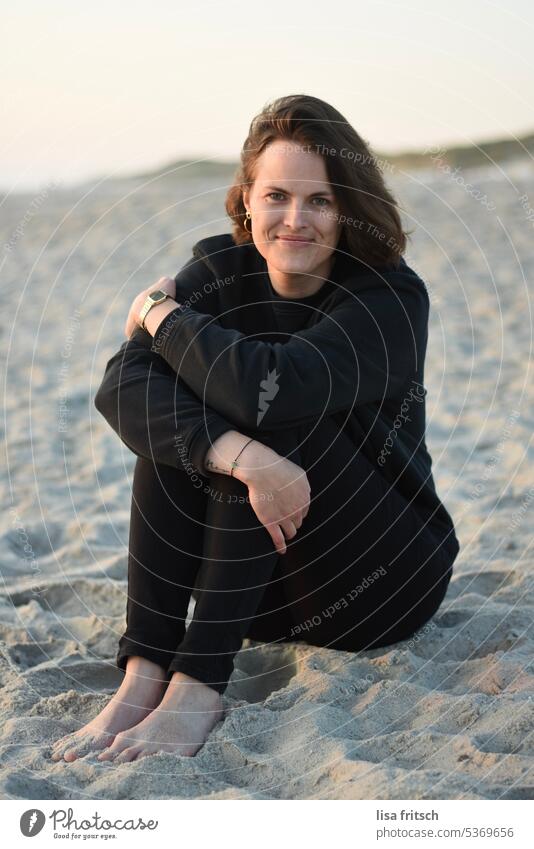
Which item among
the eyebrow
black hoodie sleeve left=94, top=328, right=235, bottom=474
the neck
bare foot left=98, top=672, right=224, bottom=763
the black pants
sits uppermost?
the eyebrow

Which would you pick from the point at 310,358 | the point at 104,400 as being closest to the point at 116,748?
the point at 104,400

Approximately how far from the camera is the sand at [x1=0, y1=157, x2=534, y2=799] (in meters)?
1.79

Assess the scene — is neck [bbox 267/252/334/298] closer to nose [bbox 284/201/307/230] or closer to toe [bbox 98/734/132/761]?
nose [bbox 284/201/307/230]

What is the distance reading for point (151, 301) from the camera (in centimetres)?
217

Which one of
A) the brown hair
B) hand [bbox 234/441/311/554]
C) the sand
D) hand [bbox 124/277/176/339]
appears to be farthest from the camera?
hand [bbox 124/277/176/339]

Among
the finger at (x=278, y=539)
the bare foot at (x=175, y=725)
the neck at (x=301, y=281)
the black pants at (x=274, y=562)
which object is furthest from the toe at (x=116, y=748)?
the neck at (x=301, y=281)

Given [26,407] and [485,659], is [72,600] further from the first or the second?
[26,407]

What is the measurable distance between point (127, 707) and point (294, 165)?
1161mm

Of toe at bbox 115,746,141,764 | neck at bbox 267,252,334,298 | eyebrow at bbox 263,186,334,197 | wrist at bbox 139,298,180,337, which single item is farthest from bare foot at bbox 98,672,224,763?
eyebrow at bbox 263,186,334,197

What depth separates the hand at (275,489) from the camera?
191 cm

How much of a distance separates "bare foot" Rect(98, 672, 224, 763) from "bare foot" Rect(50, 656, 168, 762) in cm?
4

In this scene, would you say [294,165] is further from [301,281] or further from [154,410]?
[154,410]

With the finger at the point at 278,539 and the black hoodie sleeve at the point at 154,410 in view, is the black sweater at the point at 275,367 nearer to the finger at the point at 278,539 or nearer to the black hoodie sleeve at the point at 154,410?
the black hoodie sleeve at the point at 154,410

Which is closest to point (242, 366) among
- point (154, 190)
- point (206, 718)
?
point (206, 718)
